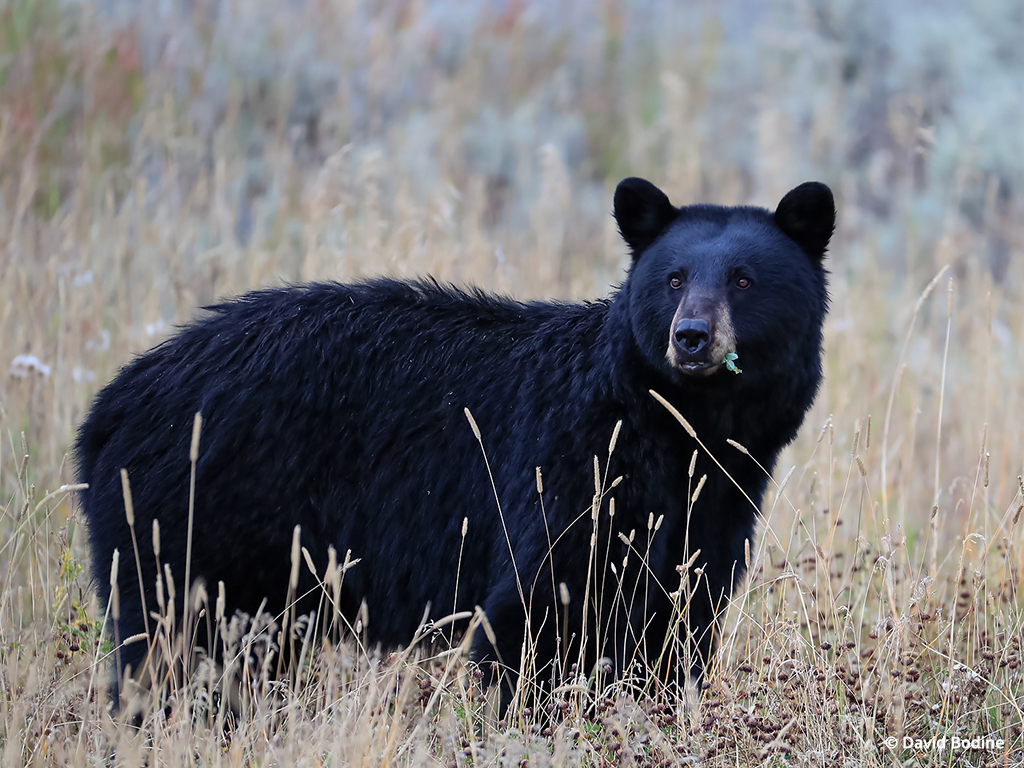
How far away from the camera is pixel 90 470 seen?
10.4ft

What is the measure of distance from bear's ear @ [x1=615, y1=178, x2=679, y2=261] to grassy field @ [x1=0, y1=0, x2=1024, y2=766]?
863 millimetres

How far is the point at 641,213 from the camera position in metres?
3.39

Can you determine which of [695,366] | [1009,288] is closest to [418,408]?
[695,366]

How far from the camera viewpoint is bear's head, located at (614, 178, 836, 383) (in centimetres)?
291

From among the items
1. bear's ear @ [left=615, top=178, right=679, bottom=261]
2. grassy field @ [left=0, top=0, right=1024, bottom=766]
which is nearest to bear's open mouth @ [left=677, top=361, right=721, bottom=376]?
grassy field @ [left=0, top=0, right=1024, bottom=766]

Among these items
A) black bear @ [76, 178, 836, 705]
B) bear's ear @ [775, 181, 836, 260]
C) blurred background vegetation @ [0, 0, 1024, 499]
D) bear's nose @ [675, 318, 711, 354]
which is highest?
blurred background vegetation @ [0, 0, 1024, 499]

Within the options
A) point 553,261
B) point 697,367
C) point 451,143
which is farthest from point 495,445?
point 451,143

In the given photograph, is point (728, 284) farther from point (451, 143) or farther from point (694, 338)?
point (451, 143)

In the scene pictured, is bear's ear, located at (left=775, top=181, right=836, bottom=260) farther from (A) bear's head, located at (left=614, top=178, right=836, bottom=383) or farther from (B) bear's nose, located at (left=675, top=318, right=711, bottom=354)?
(B) bear's nose, located at (left=675, top=318, right=711, bottom=354)

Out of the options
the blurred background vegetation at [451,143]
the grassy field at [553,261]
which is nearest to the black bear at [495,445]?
the grassy field at [553,261]

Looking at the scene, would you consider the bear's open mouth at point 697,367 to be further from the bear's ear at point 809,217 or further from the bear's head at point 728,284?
the bear's ear at point 809,217

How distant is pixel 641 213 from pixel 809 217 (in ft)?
1.73

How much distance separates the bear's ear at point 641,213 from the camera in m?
3.31

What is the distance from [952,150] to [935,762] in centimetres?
804
